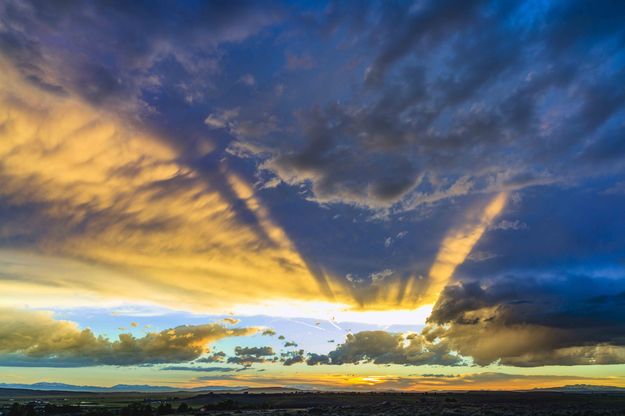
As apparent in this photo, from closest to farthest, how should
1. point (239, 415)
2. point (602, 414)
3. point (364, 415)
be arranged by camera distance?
point (602, 414), point (364, 415), point (239, 415)

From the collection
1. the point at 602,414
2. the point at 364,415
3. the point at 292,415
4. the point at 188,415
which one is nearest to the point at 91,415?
the point at 188,415

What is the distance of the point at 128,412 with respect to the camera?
95.4 m

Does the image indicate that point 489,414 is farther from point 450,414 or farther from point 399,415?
point 399,415

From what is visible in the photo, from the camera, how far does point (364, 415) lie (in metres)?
92.4

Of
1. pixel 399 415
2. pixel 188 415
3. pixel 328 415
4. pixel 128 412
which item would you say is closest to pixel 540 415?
pixel 399 415

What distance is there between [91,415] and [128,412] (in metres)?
8.59

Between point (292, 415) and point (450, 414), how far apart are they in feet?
108

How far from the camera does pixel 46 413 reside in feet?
338

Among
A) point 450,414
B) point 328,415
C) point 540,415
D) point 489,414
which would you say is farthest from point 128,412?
point 540,415

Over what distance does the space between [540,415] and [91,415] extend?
91.3 m

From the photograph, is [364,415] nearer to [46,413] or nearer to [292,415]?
[292,415]

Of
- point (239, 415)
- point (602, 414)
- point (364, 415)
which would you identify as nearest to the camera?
point (602, 414)

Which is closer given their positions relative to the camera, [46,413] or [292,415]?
[292,415]

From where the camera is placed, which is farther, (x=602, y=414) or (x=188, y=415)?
(x=188, y=415)
